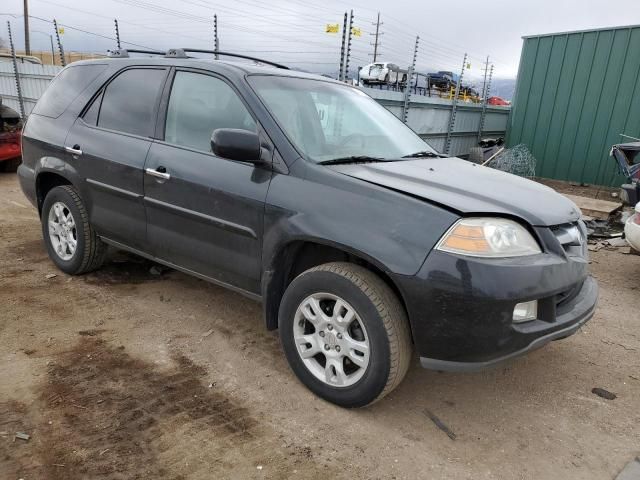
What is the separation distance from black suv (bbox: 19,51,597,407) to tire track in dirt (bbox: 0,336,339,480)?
49cm

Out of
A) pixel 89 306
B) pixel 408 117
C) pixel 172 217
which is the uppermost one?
pixel 408 117

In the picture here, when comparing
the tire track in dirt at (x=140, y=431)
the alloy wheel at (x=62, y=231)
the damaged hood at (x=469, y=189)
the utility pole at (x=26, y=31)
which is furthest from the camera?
the utility pole at (x=26, y=31)

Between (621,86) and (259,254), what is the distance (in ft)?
33.5

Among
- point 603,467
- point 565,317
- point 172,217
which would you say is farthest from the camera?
point 172,217

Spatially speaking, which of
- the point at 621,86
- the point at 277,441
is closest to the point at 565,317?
the point at 277,441

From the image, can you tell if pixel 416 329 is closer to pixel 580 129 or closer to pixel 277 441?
pixel 277 441

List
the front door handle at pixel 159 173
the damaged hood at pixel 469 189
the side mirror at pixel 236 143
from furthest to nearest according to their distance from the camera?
the front door handle at pixel 159 173
the side mirror at pixel 236 143
the damaged hood at pixel 469 189

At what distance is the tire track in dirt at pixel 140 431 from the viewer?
217cm

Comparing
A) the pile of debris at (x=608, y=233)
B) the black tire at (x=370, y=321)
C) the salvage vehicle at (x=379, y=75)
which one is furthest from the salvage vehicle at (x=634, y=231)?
the salvage vehicle at (x=379, y=75)

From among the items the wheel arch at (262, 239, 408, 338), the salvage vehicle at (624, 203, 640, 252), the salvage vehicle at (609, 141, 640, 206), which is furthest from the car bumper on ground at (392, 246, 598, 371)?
the salvage vehicle at (609, 141, 640, 206)

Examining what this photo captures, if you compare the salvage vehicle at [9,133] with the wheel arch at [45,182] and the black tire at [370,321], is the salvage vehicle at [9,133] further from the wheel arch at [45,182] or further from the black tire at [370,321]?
the black tire at [370,321]

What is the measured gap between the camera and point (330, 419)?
2.58 m

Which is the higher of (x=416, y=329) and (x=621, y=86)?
(x=621, y=86)

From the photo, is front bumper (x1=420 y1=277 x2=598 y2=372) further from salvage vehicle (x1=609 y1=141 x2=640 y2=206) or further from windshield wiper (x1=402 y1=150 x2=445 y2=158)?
salvage vehicle (x1=609 y1=141 x2=640 y2=206)
